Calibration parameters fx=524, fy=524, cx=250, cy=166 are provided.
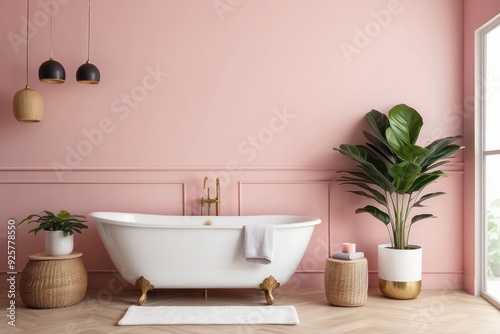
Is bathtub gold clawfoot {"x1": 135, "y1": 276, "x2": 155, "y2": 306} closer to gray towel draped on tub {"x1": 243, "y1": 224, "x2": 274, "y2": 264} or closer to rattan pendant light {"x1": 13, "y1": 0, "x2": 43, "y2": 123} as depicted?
gray towel draped on tub {"x1": 243, "y1": 224, "x2": 274, "y2": 264}

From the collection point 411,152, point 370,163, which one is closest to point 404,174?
point 411,152

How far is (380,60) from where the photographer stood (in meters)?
4.36

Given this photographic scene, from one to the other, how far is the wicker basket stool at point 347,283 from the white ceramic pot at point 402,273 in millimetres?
297

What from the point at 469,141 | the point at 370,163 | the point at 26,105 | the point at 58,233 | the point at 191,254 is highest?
the point at 26,105

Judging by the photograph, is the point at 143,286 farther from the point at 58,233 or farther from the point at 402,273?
the point at 402,273

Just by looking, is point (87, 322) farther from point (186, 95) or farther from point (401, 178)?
point (401, 178)

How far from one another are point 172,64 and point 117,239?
154cm

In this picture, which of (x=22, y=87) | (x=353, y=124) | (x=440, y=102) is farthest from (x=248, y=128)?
(x=22, y=87)

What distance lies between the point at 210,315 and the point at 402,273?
4.88 ft

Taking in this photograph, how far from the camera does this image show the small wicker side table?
3643 mm

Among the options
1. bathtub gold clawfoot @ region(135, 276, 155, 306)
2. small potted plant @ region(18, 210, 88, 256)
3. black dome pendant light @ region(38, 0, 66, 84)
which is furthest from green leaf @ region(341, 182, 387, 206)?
black dome pendant light @ region(38, 0, 66, 84)

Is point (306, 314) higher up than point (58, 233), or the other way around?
point (58, 233)

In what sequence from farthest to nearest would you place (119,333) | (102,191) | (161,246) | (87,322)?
(102,191) → (161,246) → (87,322) → (119,333)

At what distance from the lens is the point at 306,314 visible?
3531 millimetres
